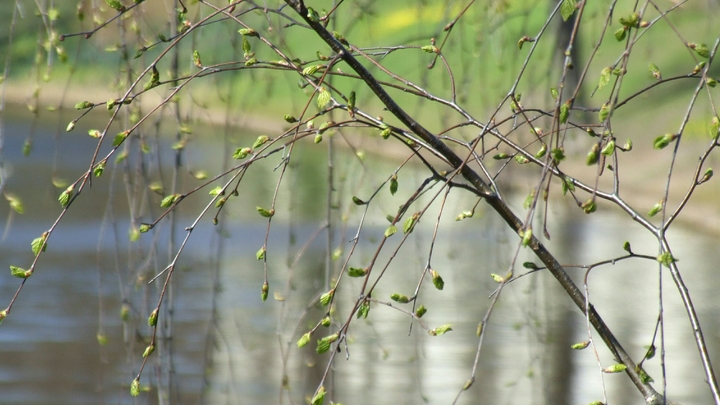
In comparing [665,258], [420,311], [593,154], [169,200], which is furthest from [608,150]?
[169,200]

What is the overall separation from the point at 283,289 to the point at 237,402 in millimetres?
2428

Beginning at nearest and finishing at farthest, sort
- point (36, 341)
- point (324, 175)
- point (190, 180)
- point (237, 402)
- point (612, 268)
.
Result: point (237, 402), point (36, 341), point (612, 268), point (190, 180), point (324, 175)

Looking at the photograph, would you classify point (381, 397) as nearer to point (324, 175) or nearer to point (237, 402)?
point (237, 402)

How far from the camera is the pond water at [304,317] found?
4250 mm

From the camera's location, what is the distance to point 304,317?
6.13m

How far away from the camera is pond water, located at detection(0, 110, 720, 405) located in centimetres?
Result: 425

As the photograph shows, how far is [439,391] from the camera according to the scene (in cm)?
510

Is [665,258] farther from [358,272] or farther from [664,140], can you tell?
[358,272]

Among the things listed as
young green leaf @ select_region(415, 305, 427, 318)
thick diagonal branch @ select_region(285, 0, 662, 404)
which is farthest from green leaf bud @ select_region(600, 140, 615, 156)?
young green leaf @ select_region(415, 305, 427, 318)

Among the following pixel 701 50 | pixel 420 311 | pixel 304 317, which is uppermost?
pixel 304 317

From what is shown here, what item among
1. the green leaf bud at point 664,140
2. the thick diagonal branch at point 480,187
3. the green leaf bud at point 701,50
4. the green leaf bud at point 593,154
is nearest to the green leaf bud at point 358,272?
the thick diagonal branch at point 480,187

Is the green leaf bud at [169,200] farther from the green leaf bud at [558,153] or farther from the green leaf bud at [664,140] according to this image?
the green leaf bud at [664,140]

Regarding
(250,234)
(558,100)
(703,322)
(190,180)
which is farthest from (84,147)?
(558,100)

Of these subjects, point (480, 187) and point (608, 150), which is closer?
point (608, 150)
